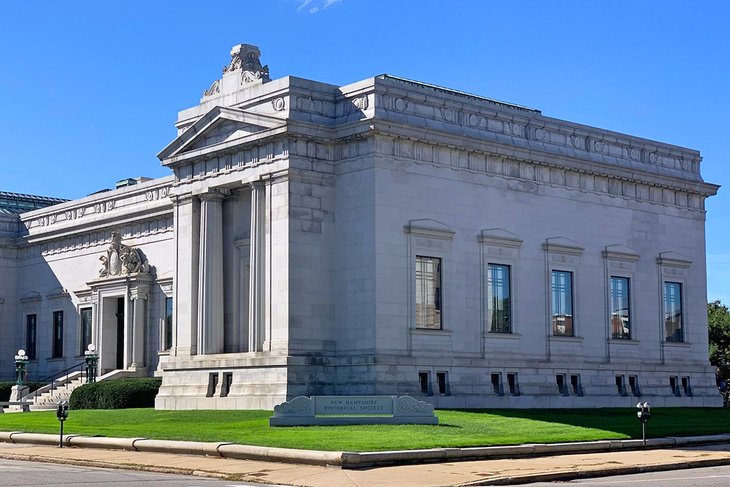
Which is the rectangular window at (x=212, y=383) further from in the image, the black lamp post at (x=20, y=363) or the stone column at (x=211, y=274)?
the black lamp post at (x=20, y=363)

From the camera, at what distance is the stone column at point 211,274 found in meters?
50.0

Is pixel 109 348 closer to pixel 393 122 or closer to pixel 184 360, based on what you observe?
pixel 184 360

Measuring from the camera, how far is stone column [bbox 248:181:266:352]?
155 feet

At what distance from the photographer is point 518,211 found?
51312mm

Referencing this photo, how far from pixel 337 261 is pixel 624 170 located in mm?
16036

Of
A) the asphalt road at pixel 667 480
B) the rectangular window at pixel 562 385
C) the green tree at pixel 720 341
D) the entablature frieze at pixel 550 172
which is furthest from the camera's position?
the green tree at pixel 720 341

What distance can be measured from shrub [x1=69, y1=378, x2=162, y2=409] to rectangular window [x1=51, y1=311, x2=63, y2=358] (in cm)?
1486

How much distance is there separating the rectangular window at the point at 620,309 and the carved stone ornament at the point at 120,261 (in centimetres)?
2397

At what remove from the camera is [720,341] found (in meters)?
97.2

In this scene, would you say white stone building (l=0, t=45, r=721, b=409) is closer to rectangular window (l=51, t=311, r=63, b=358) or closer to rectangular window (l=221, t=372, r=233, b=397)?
rectangular window (l=221, t=372, r=233, b=397)

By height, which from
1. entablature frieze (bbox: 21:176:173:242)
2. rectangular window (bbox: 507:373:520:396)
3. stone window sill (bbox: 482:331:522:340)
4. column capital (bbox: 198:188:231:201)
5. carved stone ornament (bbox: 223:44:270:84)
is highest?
carved stone ornament (bbox: 223:44:270:84)

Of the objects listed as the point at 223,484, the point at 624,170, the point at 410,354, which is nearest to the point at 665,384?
the point at 624,170

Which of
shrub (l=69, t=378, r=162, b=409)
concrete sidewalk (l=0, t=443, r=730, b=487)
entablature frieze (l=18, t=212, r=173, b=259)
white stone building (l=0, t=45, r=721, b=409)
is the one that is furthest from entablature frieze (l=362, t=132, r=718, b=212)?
entablature frieze (l=18, t=212, r=173, b=259)

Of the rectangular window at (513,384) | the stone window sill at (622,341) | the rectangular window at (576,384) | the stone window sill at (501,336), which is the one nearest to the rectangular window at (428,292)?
the stone window sill at (501,336)
